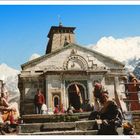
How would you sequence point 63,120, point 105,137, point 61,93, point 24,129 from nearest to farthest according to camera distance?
point 105,137 → point 24,129 → point 63,120 → point 61,93

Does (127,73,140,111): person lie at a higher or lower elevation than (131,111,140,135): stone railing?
higher

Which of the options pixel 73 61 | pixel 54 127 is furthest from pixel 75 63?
pixel 54 127

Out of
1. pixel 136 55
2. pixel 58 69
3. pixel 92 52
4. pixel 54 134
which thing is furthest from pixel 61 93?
pixel 54 134

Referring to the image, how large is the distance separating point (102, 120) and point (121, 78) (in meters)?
13.4

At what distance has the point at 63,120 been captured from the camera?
30.3ft

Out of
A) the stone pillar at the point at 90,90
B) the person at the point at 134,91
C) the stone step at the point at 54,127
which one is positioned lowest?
the stone step at the point at 54,127

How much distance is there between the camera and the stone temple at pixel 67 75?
20.0m

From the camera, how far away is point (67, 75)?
2025 centimetres

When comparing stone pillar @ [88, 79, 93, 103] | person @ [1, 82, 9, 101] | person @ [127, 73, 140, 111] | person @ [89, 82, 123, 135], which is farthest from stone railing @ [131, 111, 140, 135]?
stone pillar @ [88, 79, 93, 103]

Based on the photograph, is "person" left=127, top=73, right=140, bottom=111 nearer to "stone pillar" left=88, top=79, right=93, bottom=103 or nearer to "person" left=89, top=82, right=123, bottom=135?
"person" left=89, top=82, right=123, bottom=135

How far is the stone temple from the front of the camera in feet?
65.6

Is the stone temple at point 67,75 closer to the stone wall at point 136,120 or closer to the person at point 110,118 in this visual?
the stone wall at point 136,120

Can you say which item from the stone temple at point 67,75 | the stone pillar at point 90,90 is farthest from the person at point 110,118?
the stone pillar at point 90,90

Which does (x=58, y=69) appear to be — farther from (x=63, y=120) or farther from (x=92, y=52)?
(x=63, y=120)
